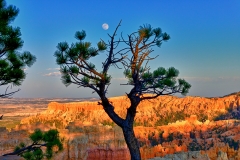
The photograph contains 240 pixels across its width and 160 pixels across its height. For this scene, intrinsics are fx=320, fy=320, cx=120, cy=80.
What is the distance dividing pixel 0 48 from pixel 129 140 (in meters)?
2.97

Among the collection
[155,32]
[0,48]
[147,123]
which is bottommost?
[147,123]

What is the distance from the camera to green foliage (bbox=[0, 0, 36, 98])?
477cm

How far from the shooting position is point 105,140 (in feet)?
85.1

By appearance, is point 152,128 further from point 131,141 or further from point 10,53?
point 10,53

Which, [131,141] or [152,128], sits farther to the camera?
[152,128]

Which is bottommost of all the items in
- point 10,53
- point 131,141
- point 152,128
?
point 152,128

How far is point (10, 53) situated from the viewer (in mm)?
5406

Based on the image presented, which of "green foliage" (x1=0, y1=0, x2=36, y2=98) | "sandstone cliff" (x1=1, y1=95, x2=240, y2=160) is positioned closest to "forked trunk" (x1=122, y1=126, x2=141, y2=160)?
"sandstone cliff" (x1=1, y1=95, x2=240, y2=160)

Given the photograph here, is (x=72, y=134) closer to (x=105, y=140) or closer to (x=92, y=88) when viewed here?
(x=105, y=140)

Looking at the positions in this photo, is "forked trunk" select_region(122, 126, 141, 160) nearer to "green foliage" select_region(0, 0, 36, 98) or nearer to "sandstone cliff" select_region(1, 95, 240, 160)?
"sandstone cliff" select_region(1, 95, 240, 160)

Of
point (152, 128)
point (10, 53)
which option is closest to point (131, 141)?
point (10, 53)

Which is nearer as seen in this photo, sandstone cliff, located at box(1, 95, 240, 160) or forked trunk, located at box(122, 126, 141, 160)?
forked trunk, located at box(122, 126, 141, 160)

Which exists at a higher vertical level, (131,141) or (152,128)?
(131,141)

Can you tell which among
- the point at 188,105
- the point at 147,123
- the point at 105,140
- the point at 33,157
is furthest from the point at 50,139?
the point at 188,105
